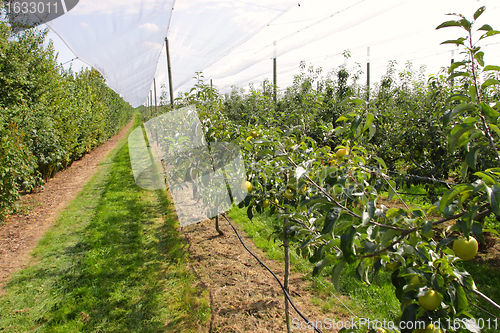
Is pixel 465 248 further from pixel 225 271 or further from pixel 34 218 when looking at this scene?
pixel 34 218

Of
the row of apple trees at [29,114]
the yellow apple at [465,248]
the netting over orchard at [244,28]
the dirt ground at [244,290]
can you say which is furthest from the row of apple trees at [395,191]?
the row of apple trees at [29,114]

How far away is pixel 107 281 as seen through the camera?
342 cm

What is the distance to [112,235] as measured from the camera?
466 cm

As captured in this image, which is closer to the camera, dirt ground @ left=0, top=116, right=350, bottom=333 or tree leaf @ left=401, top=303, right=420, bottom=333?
A: tree leaf @ left=401, top=303, right=420, bottom=333

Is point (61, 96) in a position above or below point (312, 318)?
above

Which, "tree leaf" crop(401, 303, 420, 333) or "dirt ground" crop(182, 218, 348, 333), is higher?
"tree leaf" crop(401, 303, 420, 333)

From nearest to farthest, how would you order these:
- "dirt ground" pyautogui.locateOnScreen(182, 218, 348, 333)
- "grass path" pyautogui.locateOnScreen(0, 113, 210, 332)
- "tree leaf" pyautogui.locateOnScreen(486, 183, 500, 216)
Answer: "tree leaf" pyautogui.locateOnScreen(486, 183, 500, 216) < "dirt ground" pyautogui.locateOnScreen(182, 218, 348, 333) < "grass path" pyautogui.locateOnScreen(0, 113, 210, 332)

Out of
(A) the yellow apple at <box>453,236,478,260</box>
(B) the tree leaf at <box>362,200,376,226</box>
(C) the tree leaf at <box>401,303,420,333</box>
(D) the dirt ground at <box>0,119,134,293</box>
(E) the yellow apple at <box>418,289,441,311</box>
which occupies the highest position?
(B) the tree leaf at <box>362,200,376,226</box>

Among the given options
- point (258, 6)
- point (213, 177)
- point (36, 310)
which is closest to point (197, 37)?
point (258, 6)

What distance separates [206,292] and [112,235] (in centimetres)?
248

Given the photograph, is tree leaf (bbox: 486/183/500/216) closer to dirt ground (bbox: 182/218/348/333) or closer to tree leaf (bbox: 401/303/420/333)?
tree leaf (bbox: 401/303/420/333)

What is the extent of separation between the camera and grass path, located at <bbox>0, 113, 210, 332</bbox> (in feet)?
9.04

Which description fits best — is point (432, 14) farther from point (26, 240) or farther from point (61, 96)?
point (61, 96)

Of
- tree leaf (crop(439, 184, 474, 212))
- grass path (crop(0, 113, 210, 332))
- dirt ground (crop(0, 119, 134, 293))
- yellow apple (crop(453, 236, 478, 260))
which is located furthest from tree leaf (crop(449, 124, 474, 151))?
dirt ground (crop(0, 119, 134, 293))
